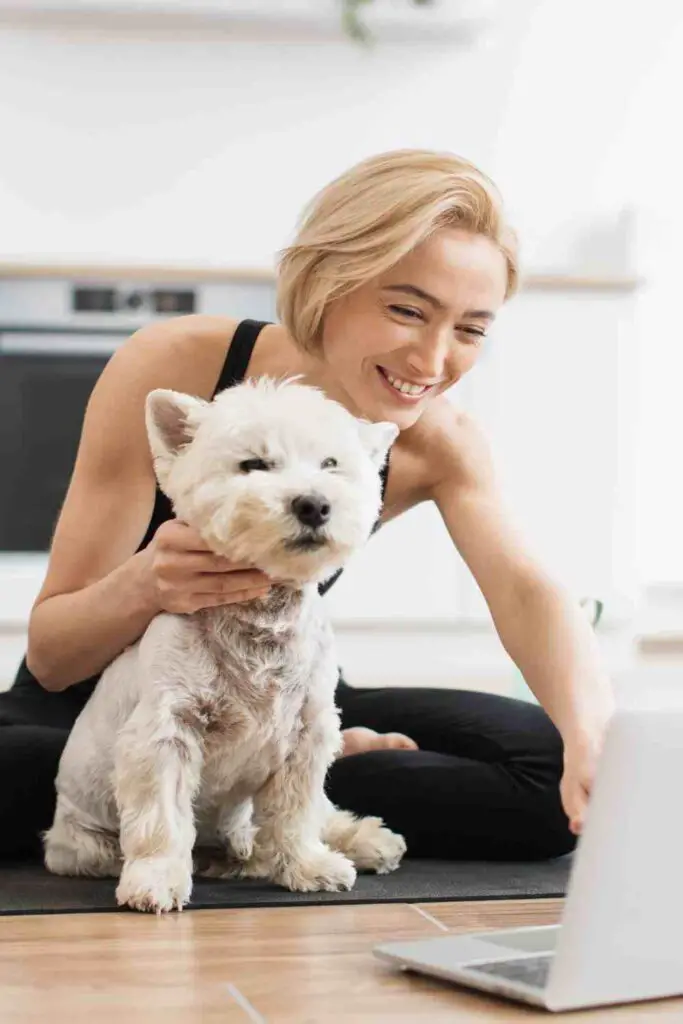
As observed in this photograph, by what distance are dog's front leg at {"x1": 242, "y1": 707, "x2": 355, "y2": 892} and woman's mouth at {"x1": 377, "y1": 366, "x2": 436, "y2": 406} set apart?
40 cm

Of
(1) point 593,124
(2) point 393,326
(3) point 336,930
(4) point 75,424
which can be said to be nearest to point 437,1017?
(3) point 336,930

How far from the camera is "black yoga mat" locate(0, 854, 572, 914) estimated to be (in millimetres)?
1513

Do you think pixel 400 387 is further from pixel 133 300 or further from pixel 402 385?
pixel 133 300

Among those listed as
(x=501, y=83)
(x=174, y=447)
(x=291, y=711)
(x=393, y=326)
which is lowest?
(x=291, y=711)

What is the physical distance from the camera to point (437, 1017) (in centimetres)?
108

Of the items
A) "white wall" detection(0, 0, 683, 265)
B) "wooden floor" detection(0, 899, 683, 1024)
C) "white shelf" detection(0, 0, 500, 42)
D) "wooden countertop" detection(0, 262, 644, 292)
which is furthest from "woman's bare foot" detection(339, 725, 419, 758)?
"white shelf" detection(0, 0, 500, 42)

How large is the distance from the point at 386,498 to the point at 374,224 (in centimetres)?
40

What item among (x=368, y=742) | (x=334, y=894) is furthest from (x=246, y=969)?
(x=368, y=742)

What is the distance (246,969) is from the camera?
1237mm

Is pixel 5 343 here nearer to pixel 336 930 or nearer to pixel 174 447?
pixel 174 447

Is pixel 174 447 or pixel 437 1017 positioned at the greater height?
pixel 174 447

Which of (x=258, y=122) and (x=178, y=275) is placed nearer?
(x=178, y=275)

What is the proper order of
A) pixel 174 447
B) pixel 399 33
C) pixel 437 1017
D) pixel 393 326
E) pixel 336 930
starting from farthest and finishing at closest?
pixel 399 33, pixel 393 326, pixel 174 447, pixel 336 930, pixel 437 1017

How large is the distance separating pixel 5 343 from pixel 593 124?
1744 millimetres
